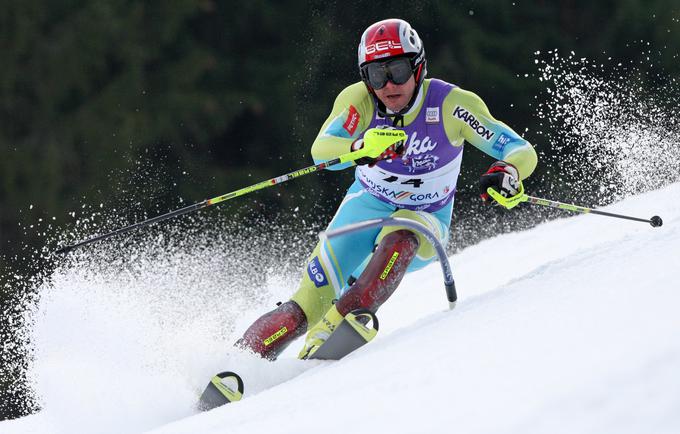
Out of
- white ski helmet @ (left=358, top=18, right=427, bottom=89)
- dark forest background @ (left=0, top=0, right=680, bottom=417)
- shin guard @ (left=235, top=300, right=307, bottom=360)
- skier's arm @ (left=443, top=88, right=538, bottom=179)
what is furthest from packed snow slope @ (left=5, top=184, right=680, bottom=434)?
dark forest background @ (left=0, top=0, right=680, bottom=417)

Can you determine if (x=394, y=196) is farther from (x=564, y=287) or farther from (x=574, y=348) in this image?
(x=574, y=348)

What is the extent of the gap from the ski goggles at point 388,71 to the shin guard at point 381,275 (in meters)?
0.60

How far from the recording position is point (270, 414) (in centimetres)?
262

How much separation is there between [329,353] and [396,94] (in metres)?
1.06

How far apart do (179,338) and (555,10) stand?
9318mm

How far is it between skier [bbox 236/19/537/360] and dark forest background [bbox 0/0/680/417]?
6.40 metres

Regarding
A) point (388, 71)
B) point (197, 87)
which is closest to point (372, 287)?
point (388, 71)

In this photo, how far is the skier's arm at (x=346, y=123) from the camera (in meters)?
3.87

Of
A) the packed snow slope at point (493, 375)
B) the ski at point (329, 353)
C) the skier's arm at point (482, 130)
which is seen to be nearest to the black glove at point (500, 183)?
the skier's arm at point (482, 130)

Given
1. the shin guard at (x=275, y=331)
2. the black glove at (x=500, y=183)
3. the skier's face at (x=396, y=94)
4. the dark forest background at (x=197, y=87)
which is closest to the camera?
the black glove at (x=500, y=183)

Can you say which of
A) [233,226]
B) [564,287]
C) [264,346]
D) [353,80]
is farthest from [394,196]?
[353,80]

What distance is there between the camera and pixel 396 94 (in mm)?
3840

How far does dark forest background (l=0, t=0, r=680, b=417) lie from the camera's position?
10562 millimetres

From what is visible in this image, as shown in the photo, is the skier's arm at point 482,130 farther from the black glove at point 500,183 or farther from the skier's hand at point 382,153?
the skier's hand at point 382,153
